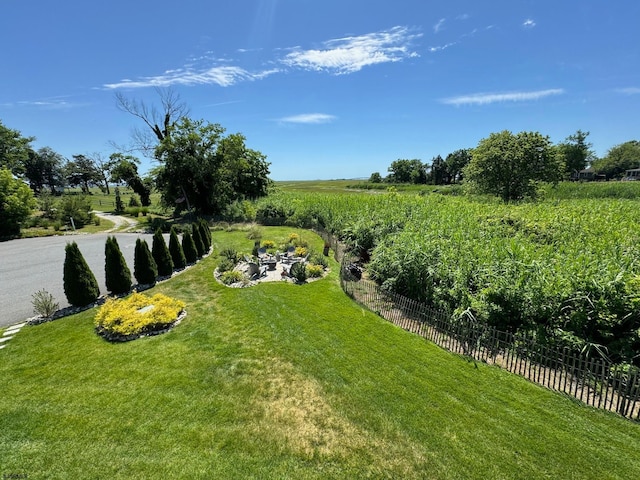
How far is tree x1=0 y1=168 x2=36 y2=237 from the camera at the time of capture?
2444cm

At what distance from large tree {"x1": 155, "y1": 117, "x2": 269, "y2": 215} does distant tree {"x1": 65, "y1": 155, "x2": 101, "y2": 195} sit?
54.5 meters

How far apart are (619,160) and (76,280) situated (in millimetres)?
112643

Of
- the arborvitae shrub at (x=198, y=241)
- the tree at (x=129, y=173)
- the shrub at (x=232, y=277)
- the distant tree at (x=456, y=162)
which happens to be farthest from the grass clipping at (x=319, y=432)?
the distant tree at (x=456, y=162)

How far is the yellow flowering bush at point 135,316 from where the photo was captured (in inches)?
325

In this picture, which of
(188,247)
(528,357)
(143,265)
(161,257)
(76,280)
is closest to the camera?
(528,357)

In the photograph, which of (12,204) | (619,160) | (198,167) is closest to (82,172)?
(12,204)

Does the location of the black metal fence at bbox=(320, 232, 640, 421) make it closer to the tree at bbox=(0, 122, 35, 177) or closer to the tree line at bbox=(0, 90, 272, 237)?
the tree line at bbox=(0, 90, 272, 237)

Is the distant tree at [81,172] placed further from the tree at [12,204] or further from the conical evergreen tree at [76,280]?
Answer: the conical evergreen tree at [76,280]

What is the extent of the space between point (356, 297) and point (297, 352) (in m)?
4.16

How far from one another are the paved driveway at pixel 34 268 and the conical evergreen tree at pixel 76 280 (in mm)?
1092

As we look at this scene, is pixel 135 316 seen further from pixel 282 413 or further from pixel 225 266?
pixel 282 413

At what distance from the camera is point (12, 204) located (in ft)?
80.7

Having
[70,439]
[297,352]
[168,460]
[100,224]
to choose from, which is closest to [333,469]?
[168,460]

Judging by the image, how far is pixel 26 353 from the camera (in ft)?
24.6
